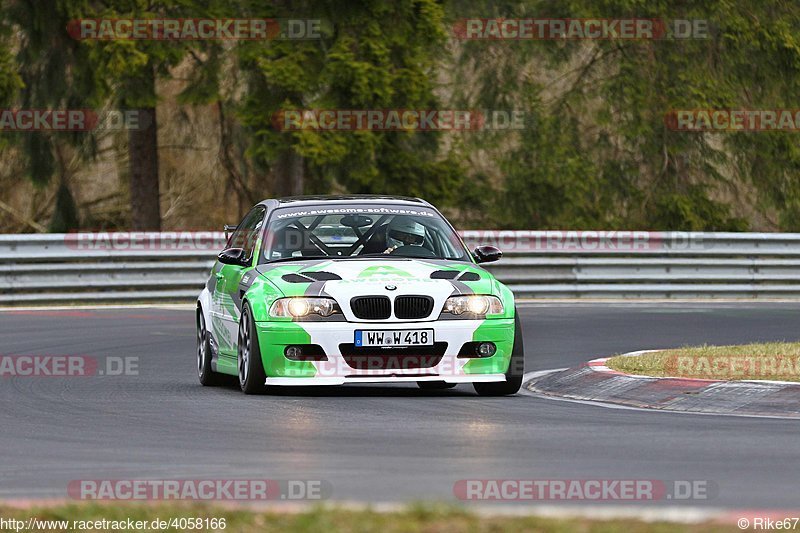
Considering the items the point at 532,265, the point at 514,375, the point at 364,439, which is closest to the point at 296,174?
the point at 532,265

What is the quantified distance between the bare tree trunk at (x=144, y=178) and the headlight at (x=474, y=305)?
21.0m

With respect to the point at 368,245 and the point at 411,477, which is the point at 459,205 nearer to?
the point at 368,245

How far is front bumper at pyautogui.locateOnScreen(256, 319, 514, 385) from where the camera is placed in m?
Answer: 12.8

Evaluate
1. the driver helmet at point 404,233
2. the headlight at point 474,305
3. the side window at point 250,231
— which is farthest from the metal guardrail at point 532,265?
the headlight at point 474,305

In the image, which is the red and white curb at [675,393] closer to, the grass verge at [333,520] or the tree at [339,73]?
the grass verge at [333,520]

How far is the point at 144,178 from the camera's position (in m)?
33.9

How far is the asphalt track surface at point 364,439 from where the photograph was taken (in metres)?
8.88

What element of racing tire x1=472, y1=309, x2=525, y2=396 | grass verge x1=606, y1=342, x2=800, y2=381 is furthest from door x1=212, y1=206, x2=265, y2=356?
grass verge x1=606, y1=342, x2=800, y2=381

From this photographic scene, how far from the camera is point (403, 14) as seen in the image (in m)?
31.9

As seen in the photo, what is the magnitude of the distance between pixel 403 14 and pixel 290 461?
910 inches

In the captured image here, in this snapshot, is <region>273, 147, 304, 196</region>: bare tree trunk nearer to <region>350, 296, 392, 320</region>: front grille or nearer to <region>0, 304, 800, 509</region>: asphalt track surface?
<region>0, 304, 800, 509</region>: asphalt track surface

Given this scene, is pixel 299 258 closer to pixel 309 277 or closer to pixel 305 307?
pixel 309 277

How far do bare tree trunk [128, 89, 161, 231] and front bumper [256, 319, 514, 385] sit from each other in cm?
2091

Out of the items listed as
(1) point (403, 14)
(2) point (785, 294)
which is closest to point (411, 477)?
(2) point (785, 294)
